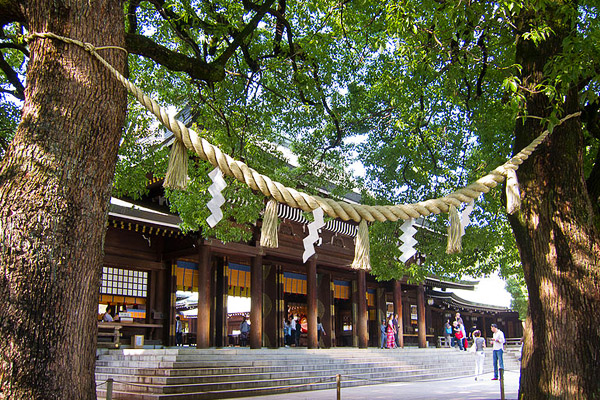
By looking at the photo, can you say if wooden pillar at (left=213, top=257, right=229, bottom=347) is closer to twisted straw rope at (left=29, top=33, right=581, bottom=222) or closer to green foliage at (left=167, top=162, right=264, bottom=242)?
green foliage at (left=167, top=162, right=264, bottom=242)

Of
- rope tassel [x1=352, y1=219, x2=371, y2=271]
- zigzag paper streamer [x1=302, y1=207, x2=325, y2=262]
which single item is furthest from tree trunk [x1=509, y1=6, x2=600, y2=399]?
zigzag paper streamer [x1=302, y1=207, x2=325, y2=262]

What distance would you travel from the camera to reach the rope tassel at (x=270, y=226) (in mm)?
3463

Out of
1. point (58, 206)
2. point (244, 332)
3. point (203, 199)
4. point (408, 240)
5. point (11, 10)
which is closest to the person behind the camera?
point (58, 206)

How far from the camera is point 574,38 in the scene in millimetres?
4832

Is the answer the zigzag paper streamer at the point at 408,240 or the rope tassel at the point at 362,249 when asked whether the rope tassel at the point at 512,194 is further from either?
the rope tassel at the point at 362,249

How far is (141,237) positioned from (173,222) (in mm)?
2247

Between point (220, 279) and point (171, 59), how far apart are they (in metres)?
11.5

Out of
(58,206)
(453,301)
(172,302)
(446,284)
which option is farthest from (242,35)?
(453,301)

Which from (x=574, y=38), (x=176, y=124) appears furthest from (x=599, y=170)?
(x=176, y=124)

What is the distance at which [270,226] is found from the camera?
3504 mm

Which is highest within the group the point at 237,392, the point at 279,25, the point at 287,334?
the point at 279,25

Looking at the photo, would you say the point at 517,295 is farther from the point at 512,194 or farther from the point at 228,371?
the point at 512,194

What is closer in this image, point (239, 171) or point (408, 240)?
point (239, 171)

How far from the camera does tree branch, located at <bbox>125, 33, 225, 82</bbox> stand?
440 centimetres
